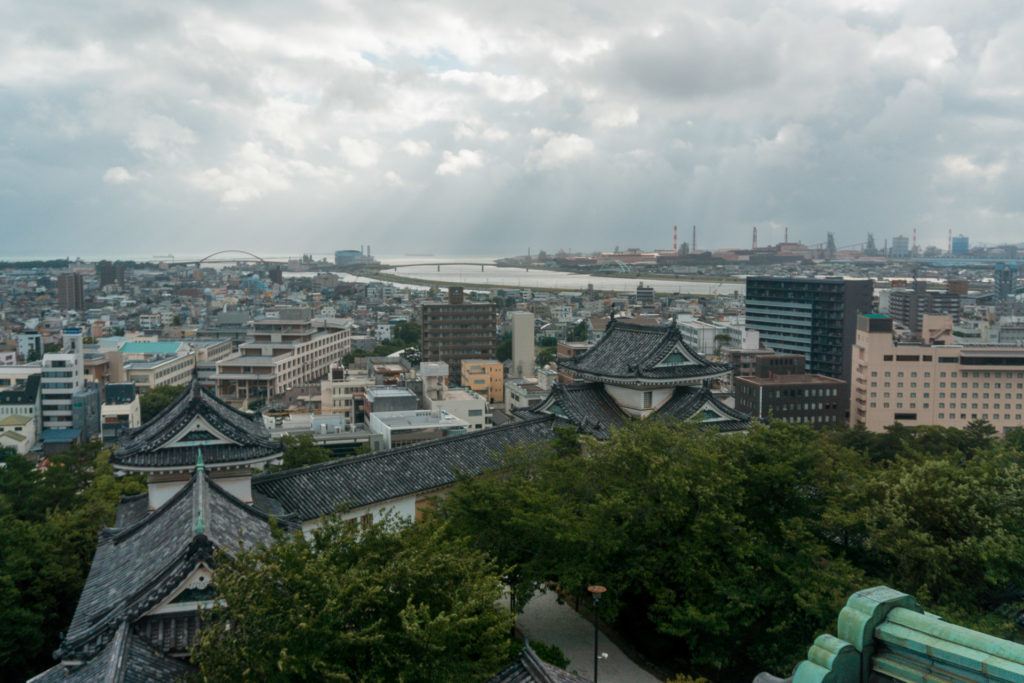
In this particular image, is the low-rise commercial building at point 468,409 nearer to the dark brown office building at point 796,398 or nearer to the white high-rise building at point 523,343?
the dark brown office building at point 796,398

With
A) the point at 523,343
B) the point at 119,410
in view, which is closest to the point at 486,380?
the point at 523,343

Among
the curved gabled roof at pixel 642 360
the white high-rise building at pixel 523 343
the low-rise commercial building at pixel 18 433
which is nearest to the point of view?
the curved gabled roof at pixel 642 360

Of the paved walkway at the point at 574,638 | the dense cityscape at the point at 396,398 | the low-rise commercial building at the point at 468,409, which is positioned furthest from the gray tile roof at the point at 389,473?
the low-rise commercial building at the point at 468,409

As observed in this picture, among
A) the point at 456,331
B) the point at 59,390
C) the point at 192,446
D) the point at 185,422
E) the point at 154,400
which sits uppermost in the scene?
the point at 185,422

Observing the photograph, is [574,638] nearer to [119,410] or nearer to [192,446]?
[192,446]

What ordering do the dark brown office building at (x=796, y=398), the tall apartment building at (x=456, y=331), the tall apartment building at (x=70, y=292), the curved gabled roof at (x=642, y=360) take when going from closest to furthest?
the curved gabled roof at (x=642, y=360)
the dark brown office building at (x=796, y=398)
the tall apartment building at (x=456, y=331)
the tall apartment building at (x=70, y=292)

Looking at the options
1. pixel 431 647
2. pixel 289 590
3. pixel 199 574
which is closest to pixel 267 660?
pixel 289 590

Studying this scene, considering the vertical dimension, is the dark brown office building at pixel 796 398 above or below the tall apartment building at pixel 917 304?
below
